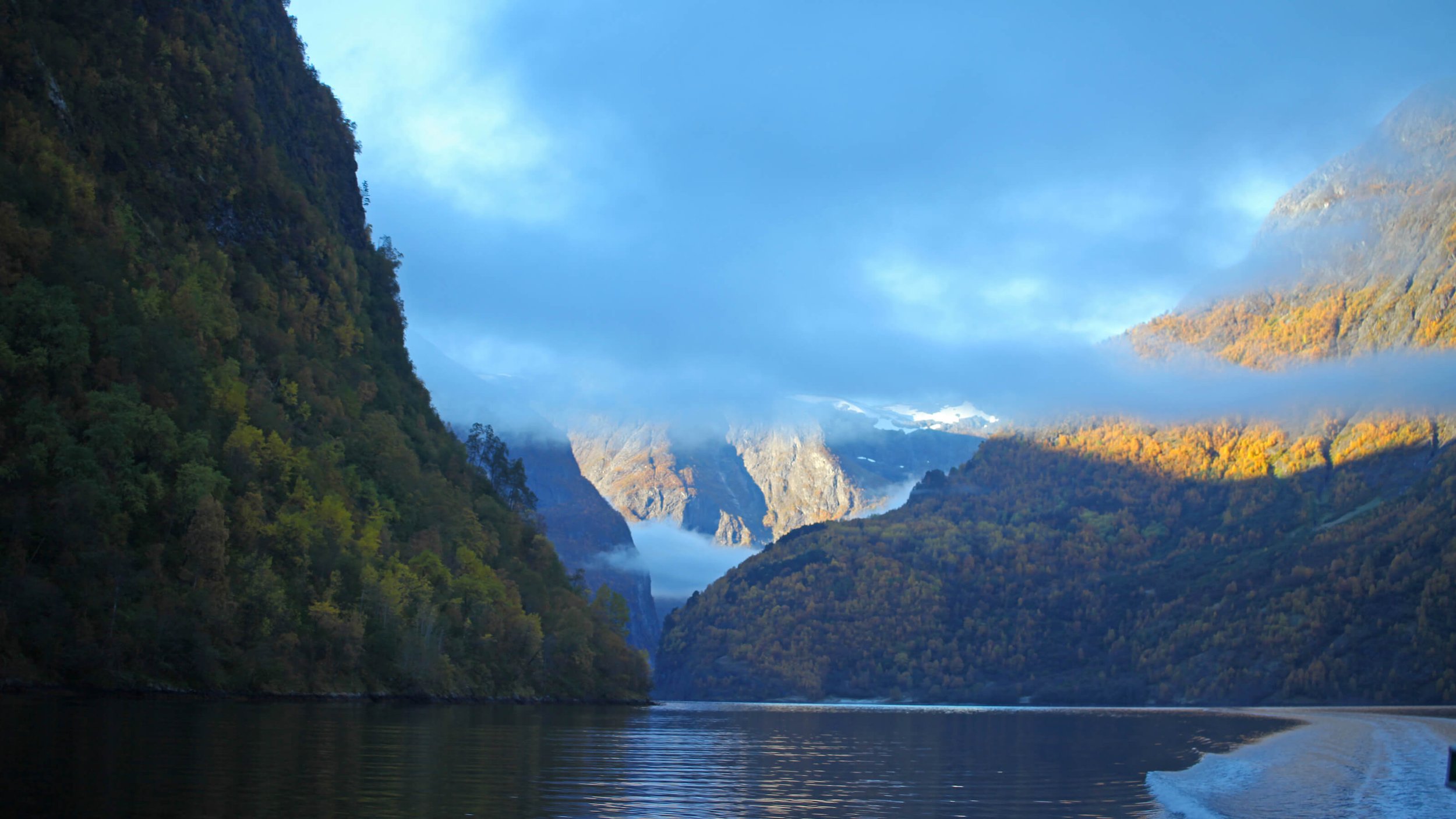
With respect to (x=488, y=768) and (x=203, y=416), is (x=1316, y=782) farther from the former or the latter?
(x=203, y=416)

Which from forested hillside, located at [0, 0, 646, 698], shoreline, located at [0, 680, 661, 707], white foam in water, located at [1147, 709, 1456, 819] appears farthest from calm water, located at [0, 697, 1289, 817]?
forested hillside, located at [0, 0, 646, 698]

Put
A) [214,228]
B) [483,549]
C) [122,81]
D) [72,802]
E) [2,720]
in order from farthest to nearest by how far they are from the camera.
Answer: [483,549]
[214,228]
[122,81]
[2,720]
[72,802]

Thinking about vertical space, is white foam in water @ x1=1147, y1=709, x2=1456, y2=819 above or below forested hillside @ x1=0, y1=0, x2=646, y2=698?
below

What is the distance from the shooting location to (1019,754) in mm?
83188

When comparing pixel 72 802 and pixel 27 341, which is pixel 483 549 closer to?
pixel 27 341

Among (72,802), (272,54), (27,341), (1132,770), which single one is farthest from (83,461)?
(272,54)

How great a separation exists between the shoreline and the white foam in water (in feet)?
234

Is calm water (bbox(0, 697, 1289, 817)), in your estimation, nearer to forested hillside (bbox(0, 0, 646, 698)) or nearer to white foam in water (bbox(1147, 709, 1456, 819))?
white foam in water (bbox(1147, 709, 1456, 819))

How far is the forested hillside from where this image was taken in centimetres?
9625

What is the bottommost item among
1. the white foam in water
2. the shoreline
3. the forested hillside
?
the white foam in water

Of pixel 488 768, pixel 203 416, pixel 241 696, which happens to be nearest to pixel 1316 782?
pixel 488 768

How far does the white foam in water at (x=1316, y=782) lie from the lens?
42.9 metres

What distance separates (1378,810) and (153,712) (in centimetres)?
6572

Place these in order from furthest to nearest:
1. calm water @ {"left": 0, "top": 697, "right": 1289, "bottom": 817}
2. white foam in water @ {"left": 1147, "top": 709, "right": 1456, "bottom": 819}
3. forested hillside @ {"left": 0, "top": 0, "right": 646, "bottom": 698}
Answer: forested hillside @ {"left": 0, "top": 0, "right": 646, "bottom": 698}, white foam in water @ {"left": 1147, "top": 709, "right": 1456, "bottom": 819}, calm water @ {"left": 0, "top": 697, "right": 1289, "bottom": 817}
